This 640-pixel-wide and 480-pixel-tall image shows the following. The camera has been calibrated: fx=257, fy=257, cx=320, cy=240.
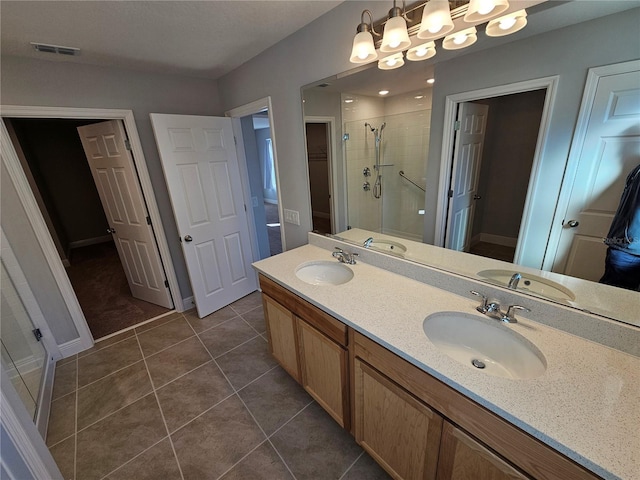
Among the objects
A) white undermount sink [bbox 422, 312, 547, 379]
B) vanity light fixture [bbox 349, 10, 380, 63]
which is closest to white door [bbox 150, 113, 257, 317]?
vanity light fixture [bbox 349, 10, 380, 63]

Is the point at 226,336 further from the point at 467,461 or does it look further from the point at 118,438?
the point at 467,461

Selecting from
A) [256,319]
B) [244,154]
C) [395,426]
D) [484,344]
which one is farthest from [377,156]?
[256,319]

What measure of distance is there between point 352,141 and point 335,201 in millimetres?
453

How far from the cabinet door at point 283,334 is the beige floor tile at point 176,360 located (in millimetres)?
726

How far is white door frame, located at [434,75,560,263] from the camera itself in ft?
3.19

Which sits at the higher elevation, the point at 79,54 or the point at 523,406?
the point at 79,54

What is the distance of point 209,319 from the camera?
2.65 m

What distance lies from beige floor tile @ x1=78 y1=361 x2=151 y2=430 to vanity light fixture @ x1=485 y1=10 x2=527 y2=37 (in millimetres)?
2858

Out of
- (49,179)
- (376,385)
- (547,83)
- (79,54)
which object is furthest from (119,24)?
(49,179)

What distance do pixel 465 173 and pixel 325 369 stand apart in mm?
1251

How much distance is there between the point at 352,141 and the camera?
5.45 ft

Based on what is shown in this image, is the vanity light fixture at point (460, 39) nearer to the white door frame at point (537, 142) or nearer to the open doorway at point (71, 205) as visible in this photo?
the white door frame at point (537, 142)

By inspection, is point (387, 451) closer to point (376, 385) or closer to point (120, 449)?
point (376, 385)

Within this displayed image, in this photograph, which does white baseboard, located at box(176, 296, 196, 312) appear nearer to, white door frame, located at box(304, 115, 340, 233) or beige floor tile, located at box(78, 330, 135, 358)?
beige floor tile, located at box(78, 330, 135, 358)
